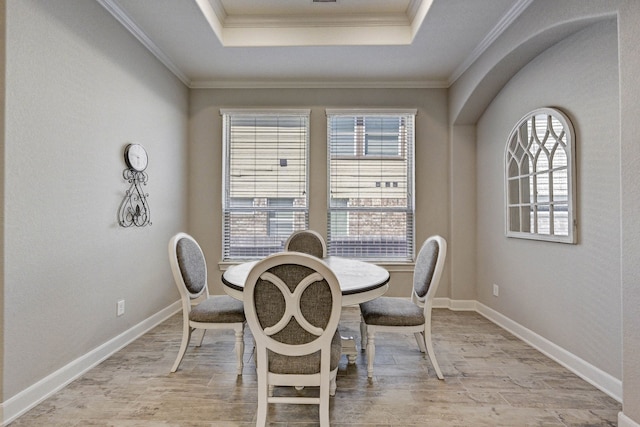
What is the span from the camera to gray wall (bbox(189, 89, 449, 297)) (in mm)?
4039

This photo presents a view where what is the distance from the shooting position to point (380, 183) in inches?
162

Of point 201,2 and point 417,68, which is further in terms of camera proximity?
point 417,68

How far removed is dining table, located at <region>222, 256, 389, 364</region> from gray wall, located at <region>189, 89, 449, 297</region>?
5.37 feet

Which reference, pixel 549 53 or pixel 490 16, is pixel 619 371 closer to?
pixel 549 53

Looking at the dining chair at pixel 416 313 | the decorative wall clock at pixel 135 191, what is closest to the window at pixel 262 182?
the decorative wall clock at pixel 135 191

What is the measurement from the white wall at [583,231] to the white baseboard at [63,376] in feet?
11.7

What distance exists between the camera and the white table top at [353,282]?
1892mm

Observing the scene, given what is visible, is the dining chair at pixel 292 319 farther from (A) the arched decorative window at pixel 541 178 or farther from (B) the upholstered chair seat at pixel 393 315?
(A) the arched decorative window at pixel 541 178

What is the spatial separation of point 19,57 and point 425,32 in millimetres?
2988

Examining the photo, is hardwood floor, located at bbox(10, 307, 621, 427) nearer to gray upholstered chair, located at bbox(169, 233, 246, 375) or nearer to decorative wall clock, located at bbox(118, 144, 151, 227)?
gray upholstered chair, located at bbox(169, 233, 246, 375)

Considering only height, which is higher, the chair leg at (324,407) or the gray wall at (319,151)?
the gray wall at (319,151)

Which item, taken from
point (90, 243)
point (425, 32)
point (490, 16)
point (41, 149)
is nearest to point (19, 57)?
point (41, 149)

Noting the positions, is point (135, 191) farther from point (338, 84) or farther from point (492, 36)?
point (492, 36)

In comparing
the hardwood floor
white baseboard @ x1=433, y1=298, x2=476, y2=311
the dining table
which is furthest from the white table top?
white baseboard @ x1=433, y1=298, x2=476, y2=311
